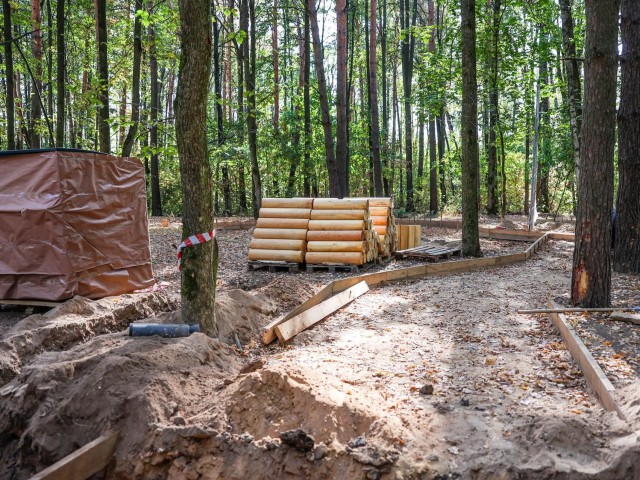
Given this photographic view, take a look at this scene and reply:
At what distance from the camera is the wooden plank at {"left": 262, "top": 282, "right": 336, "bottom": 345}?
647cm

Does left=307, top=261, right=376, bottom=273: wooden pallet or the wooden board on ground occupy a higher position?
the wooden board on ground

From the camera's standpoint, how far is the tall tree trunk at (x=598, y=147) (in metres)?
6.72

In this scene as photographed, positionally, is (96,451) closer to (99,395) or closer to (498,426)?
(99,395)

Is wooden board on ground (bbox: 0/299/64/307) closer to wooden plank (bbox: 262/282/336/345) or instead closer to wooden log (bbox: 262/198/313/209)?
wooden plank (bbox: 262/282/336/345)

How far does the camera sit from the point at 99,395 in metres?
4.20

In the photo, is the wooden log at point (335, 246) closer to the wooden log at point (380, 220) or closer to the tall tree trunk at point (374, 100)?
the wooden log at point (380, 220)

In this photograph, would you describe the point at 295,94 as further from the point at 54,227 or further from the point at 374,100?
the point at 54,227

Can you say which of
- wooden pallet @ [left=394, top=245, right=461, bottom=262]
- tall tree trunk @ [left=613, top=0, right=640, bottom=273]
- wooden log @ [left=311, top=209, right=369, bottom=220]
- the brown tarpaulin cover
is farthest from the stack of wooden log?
the brown tarpaulin cover

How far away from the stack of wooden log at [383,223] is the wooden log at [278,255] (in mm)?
2226

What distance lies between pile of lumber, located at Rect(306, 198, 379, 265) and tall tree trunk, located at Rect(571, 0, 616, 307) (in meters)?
5.01

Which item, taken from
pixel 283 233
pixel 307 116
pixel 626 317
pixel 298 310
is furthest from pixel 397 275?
pixel 307 116

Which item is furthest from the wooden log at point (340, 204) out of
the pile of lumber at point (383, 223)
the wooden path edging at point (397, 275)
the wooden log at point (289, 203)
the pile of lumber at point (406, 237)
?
the pile of lumber at point (406, 237)

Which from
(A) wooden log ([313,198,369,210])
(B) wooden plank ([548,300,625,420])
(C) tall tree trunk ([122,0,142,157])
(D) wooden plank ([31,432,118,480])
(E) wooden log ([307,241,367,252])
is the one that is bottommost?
(D) wooden plank ([31,432,118,480])

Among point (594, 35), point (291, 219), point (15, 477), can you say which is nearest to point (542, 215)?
point (291, 219)
